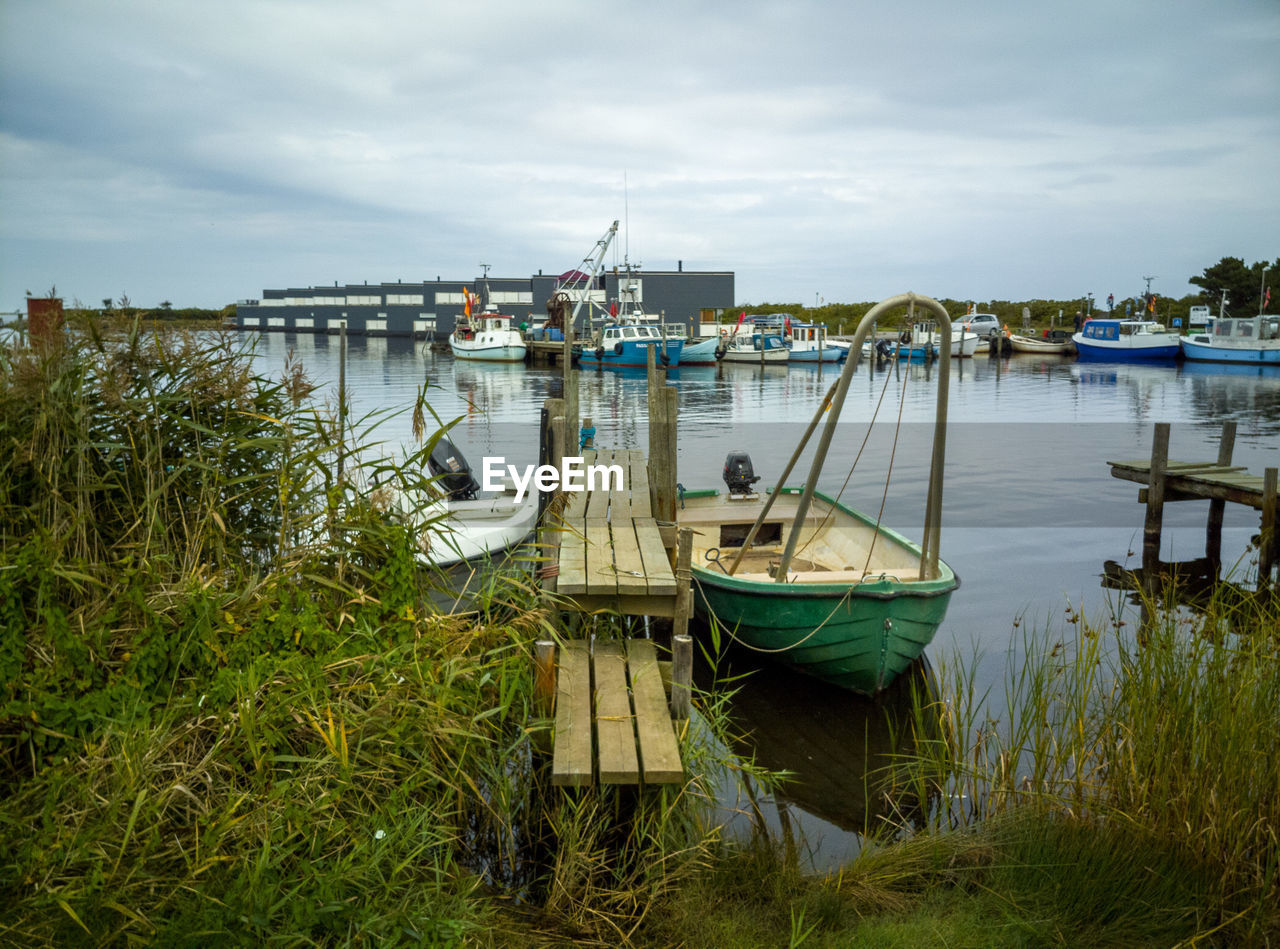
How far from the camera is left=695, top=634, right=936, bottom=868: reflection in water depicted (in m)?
5.27

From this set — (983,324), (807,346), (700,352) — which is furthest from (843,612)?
(983,324)

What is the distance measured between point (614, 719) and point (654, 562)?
1.17 m

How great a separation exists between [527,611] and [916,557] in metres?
4.31

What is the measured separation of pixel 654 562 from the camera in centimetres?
495

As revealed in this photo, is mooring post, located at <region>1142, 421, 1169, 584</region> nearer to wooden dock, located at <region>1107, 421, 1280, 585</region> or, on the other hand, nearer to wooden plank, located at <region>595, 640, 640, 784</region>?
wooden dock, located at <region>1107, 421, 1280, 585</region>

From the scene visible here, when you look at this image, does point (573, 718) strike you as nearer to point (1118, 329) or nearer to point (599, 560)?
point (599, 560)

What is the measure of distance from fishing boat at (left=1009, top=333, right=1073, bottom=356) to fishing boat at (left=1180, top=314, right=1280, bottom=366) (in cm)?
1192

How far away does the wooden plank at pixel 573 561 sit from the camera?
174 inches

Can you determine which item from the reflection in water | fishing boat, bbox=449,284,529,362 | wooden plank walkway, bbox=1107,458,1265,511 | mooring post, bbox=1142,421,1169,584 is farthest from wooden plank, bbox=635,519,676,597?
fishing boat, bbox=449,284,529,362

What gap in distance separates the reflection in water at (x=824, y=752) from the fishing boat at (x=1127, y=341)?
174 feet

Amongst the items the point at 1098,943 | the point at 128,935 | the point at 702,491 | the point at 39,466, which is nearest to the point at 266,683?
the point at 128,935

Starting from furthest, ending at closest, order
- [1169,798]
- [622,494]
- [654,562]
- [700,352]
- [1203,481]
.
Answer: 1. [700,352]
2. [1203,481]
3. [622,494]
4. [654,562]
5. [1169,798]

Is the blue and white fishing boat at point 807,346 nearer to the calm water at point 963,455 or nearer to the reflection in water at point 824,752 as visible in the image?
the calm water at point 963,455

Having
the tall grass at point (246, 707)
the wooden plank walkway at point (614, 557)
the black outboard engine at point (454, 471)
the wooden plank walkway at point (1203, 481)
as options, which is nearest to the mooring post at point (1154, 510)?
the wooden plank walkway at point (1203, 481)
